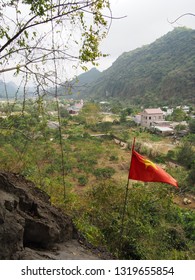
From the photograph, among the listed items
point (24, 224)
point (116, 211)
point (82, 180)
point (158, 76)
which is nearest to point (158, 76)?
point (158, 76)

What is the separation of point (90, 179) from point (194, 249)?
27.8 ft

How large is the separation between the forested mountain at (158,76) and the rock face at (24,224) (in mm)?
39943

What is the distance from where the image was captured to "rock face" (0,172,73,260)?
2.79 m

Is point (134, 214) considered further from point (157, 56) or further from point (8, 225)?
point (157, 56)

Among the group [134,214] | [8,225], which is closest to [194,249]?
[134,214]

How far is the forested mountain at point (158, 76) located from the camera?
56250 mm

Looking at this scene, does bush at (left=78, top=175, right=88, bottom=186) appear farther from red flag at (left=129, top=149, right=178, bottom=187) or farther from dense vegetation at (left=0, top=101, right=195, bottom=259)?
red flag at (left=129, top=149, right=178, bottom=187)

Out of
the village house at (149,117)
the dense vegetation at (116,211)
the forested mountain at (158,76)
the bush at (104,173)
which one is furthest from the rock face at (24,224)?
the forested mountain at (158,76)

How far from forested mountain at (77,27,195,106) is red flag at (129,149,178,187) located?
128 ft

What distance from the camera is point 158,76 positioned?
68.1 m

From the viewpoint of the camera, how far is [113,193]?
706 centimetres

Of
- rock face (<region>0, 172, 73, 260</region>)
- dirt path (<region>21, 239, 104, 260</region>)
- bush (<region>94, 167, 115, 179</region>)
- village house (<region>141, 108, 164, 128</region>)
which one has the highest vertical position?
rock face (<region>0, 172, 73, 260</region>)

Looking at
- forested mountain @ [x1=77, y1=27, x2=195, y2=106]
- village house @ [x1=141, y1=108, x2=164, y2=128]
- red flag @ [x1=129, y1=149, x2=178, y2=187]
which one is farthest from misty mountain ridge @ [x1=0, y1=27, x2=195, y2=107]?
red flag @ [x1=129, y1=149, x2=178, y2=187]

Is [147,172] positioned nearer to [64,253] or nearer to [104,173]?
[64,253]
